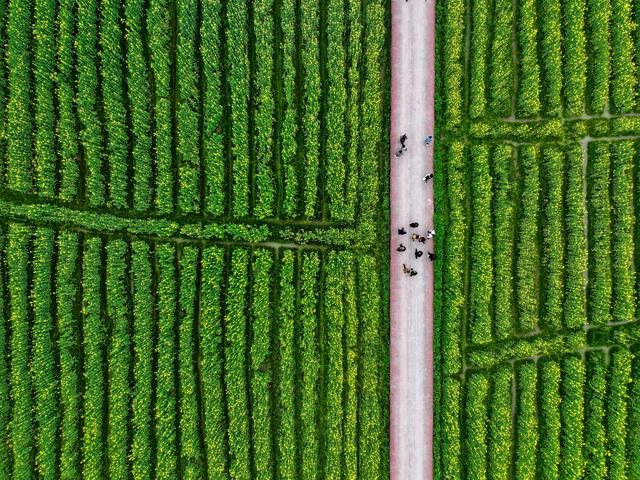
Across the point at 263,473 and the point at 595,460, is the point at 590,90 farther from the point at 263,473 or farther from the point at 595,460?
the point at 263,473

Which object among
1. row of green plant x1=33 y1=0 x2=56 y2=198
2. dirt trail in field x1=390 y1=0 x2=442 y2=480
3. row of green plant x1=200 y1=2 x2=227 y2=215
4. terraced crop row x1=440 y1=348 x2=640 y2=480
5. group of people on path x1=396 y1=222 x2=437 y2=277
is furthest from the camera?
dirt trail in field x1=390 y1=0 x2=442 y2=480

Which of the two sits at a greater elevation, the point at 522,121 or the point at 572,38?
the point at 572,38

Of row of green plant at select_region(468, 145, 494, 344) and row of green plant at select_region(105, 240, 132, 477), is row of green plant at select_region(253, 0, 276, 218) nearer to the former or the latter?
row of green plant at select_region(105, 240, 132, 477)

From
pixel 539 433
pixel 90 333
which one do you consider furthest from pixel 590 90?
pixel 90 333

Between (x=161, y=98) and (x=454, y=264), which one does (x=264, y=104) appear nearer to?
(x=161, y=98)

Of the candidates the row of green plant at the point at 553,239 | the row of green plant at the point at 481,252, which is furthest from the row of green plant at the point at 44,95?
the row of green plant at the point at 553,239

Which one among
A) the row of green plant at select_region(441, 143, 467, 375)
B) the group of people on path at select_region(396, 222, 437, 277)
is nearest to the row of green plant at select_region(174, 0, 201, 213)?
the group of people on path at select_region(396, 222, 437, 277)
